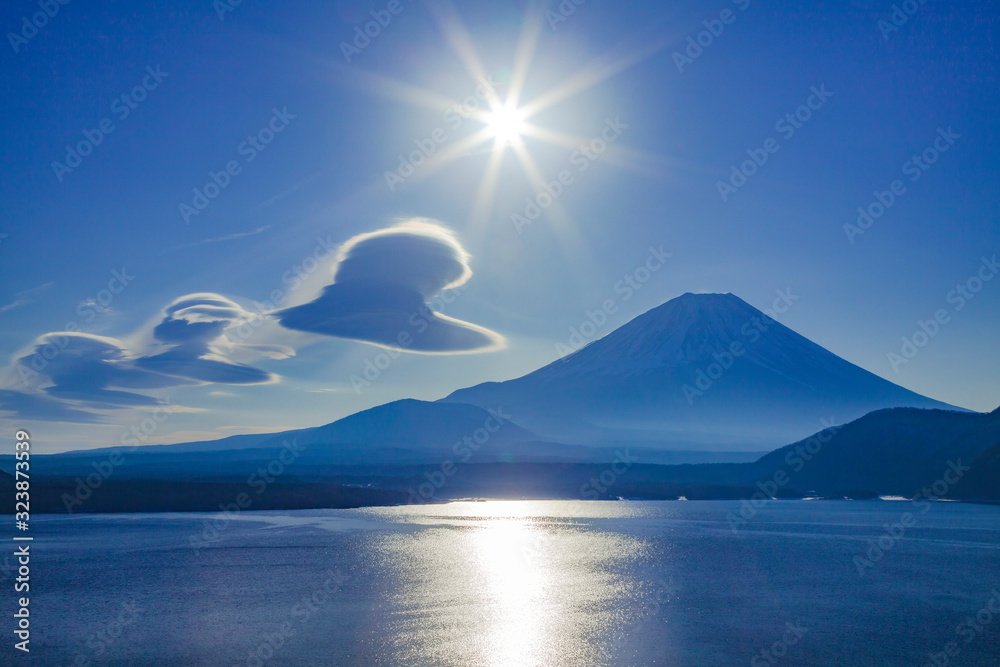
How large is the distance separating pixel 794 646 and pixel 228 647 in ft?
54.8

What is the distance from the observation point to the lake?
21391mm

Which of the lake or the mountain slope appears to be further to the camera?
the mountain slope

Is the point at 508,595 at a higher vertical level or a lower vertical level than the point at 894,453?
lower

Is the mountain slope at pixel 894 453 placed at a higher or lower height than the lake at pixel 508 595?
higher

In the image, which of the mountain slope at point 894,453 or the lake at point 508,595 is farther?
the mountain slope at point 894,453

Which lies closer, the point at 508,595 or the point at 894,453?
the point at 508,595

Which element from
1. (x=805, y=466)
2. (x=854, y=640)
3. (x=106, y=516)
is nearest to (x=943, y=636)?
(x=854, y=640)

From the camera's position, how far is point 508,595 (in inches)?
1160

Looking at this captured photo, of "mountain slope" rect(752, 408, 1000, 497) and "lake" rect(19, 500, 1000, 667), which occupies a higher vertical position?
"mountain slope" rect(752, 408, 1000, 497)

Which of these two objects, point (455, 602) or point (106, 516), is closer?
point (455, 602)

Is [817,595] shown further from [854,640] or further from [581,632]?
[581,632]

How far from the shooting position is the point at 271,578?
32344 millimetres

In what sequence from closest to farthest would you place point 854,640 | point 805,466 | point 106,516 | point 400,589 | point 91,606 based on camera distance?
point 854,640 < point 91,606 < point 400,589 < point 106,516 < point 805,466

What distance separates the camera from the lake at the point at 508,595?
842 inches
